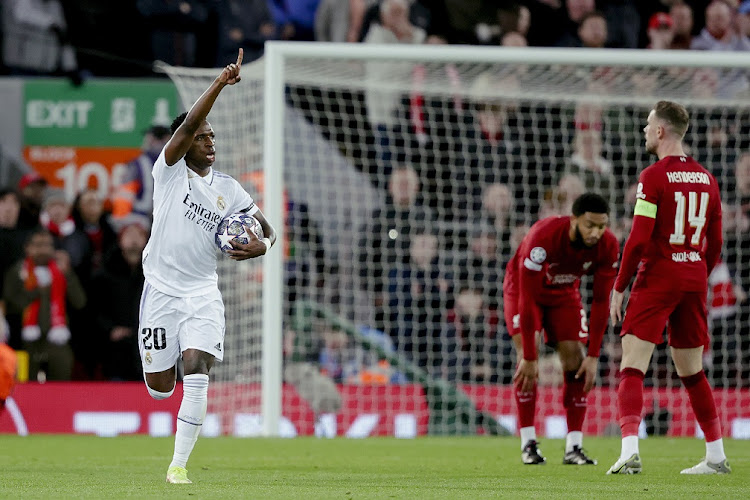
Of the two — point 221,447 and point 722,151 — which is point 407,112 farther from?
point 221,447

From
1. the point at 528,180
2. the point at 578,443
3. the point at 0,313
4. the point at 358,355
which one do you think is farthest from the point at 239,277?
the point at 578,443

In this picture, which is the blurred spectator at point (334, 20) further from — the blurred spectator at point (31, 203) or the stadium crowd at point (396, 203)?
the blurred spectator at point (31, 203)

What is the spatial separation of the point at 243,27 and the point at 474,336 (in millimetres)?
5384

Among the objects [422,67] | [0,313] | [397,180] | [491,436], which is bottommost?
[491,436]

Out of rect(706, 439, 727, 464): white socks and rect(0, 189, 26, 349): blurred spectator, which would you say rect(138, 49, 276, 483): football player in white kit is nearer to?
rect(706, 439, 727, 464): white socks

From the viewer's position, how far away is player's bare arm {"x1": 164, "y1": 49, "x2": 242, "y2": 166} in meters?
7.14

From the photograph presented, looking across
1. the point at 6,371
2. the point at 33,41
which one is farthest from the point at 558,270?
the point at 33,41

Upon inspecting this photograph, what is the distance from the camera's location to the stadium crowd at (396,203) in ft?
47.5

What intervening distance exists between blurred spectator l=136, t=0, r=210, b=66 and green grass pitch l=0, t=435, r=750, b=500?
5989mm

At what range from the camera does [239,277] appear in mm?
14367

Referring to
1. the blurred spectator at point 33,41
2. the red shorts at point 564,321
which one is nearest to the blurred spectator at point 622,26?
the blurred spectator at point 33,41

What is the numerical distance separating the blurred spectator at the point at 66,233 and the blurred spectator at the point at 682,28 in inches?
320

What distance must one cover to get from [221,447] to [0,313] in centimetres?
377

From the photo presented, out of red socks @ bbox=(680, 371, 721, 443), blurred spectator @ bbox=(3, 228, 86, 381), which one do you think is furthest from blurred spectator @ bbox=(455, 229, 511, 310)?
red socks @ bbox=(680, 371, 721, 443)
